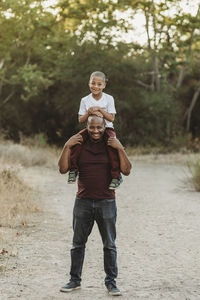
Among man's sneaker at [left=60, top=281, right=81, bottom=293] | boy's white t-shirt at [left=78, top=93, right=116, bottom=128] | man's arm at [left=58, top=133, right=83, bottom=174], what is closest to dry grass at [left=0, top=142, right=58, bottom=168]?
boy's white t-shirt at [left=78, top=93, right=116, bottom=128]

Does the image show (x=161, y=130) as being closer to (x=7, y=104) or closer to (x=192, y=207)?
(x=7, y=104)

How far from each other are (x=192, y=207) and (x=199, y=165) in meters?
2.30

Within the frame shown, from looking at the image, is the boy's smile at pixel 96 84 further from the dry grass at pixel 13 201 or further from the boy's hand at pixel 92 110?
the dry grass at pixel 13 201

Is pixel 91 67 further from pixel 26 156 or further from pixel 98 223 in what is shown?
pixel 98 223

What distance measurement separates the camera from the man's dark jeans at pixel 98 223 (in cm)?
488

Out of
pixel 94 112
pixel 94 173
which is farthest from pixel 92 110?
pixel 94 173

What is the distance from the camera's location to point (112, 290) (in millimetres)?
4977

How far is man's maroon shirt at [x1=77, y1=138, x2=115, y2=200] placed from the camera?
4863 millimetres

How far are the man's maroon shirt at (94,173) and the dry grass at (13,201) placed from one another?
11.6ft

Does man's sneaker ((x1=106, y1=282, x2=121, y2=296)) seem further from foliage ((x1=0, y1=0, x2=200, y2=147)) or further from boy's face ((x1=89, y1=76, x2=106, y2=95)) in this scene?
foliage ((x1=0, y1=0, x2=200, y2=147))

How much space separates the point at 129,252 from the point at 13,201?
3.54 metres

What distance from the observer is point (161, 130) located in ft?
77.9

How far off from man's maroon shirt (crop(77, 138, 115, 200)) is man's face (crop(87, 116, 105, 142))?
9 centimetres

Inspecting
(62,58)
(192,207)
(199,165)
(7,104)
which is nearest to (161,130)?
(62,58)
